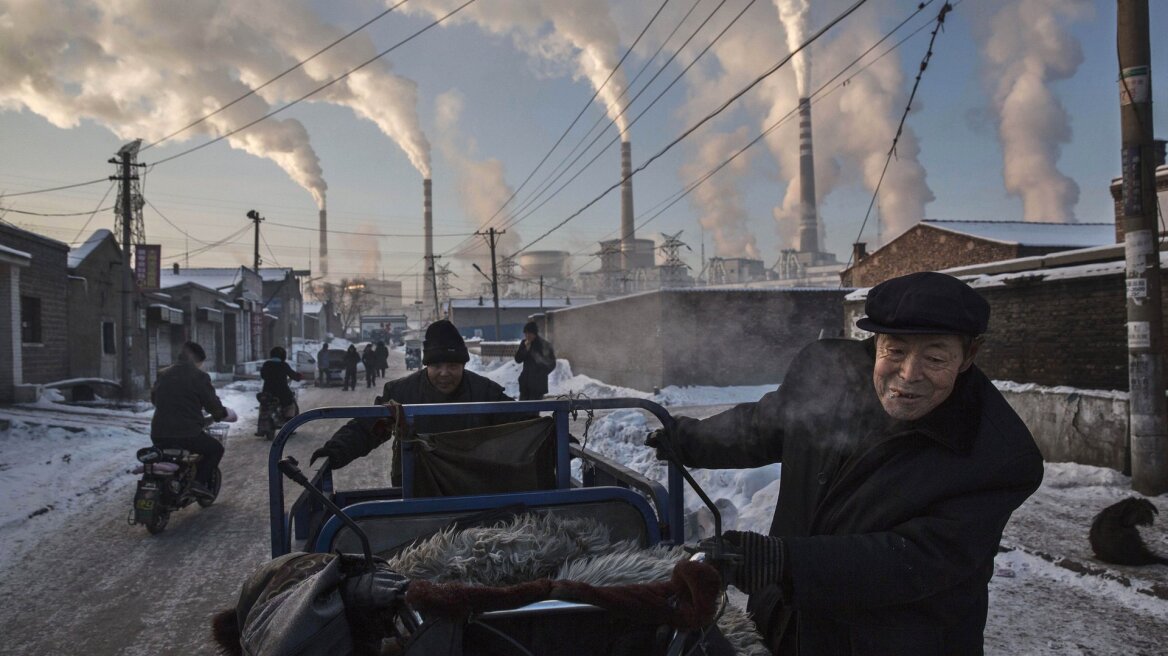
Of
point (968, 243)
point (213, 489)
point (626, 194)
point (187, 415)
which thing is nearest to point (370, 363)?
point (213, 489)

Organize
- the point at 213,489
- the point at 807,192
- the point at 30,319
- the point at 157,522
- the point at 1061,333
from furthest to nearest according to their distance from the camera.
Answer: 1. the point at 807,192
2. the point at 30,319
3. the point at 1061,333
4. the point at 213,489
5. the point at 157,522

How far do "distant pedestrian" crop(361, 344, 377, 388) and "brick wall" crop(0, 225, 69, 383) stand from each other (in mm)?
10481

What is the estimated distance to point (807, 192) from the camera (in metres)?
70.3

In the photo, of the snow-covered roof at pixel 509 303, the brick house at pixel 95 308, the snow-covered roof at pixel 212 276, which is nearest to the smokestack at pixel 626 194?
the snow-covered roof at pixel 509 303

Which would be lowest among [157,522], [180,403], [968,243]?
[157,522]

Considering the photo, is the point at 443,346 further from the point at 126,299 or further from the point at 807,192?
the point at 807,192

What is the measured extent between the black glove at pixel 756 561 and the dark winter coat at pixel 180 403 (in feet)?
24.0

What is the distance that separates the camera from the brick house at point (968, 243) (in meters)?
24.4

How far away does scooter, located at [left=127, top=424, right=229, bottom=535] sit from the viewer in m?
6.73

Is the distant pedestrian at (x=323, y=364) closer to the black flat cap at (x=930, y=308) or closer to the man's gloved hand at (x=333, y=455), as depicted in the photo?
the man's gloved hand at (x=333, y=455)

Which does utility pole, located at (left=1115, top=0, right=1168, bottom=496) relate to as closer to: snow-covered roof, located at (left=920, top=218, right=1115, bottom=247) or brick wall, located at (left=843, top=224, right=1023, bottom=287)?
brick wall, located at (left=843, top=224, right=1023, bottom=287)

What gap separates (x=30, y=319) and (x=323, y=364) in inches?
405

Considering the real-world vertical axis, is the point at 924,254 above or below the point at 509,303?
below

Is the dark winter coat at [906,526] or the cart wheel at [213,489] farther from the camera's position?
the cart wheel at [213,489]
